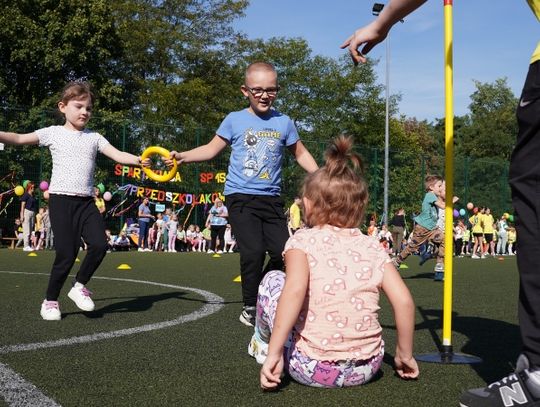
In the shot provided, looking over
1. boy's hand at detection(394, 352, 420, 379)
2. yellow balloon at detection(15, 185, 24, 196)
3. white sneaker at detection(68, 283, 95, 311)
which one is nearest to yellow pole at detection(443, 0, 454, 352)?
boy's hand at detection(394, 352, 420, 379)

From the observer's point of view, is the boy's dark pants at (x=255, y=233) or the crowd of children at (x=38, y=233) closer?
the boy's dark pants at (x=255, y=233)

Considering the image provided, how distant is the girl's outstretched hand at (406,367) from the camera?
341 cm

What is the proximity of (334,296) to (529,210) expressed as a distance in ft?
3.26

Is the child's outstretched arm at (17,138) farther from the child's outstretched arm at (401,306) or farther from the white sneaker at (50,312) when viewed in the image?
the child's outstretched arm at (401,306)

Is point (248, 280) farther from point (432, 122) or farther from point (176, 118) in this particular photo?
point (432, 122)

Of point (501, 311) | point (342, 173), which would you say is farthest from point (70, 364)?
point (501, 311)

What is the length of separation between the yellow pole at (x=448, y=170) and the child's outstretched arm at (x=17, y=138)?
3.44m

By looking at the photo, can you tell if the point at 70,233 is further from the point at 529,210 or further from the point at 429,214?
the point at 429,214

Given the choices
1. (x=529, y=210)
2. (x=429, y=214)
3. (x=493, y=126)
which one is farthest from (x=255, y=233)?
(x=493, y=126)

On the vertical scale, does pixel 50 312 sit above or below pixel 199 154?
below

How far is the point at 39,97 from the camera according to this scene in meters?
33.3

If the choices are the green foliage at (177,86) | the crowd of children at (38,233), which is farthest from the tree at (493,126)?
the crowd of children at (38,233)

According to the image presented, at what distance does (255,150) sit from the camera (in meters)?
5.63

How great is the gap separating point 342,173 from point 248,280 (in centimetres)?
232
